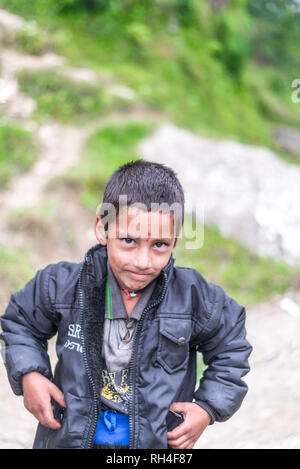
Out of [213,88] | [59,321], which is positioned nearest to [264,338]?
[59,321]

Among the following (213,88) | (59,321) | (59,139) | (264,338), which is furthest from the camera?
(213,88)

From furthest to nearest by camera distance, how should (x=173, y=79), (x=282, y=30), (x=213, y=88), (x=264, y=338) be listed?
(x=282, y=30), (x=213, y=88), (x=173, y=79), (x=264, y=338)

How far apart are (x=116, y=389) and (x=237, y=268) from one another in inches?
148

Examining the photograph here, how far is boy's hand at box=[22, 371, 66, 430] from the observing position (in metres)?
1.99

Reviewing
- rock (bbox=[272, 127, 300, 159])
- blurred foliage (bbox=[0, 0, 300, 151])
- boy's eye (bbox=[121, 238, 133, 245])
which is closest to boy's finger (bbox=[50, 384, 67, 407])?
boy's eye (bbox=[121, 238, 133, 245])

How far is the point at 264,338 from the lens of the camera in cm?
454

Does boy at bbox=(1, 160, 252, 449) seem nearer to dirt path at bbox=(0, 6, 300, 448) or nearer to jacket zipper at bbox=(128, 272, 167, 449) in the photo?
jacket zipper at bbox=(128, 272, 167, 449)

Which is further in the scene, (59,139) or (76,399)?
(59,139)

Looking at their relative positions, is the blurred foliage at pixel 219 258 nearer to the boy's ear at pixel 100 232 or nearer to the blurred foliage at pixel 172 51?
the blurred foliage at pixel 172 51

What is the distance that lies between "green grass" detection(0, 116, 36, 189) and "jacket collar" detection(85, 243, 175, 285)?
3.78 meters

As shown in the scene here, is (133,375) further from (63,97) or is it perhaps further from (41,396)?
(63,97)

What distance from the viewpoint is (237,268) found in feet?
18.5

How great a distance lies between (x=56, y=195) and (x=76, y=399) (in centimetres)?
392
